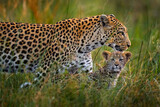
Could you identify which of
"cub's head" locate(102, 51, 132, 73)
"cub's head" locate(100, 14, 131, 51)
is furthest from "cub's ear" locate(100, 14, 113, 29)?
"cub's head" locate(102, 51, 132, 73)

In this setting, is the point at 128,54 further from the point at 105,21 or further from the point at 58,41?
the point at 58,41

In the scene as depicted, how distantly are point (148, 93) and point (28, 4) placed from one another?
22.2ft

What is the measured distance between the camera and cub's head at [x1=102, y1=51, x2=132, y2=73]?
679cm

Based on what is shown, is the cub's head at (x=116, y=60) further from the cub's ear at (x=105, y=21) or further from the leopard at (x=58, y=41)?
the cub's ear at (x=105, y=21)

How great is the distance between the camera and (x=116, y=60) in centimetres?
686

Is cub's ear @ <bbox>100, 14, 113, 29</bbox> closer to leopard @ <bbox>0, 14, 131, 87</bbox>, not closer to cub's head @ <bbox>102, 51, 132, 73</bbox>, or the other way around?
leopard @ <bbox>0, 14, 131, 87</bbox>

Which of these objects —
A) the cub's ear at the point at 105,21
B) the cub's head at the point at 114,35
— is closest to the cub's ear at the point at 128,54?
the cub's head at the point at 114,35

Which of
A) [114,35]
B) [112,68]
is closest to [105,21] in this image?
[114,35]

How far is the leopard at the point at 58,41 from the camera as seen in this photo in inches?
272

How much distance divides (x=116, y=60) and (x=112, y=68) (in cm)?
18

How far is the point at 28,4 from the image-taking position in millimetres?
11719

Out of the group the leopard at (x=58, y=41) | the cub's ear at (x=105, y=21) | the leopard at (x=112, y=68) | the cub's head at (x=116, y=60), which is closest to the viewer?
the leopard at (x=112, y=68)

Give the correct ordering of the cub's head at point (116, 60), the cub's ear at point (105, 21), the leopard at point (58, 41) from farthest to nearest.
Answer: the cub's ear at point (105, 21) < the leopard at point (58, 41) < the cub's head at point (116, 60)

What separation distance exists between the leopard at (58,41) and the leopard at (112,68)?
0.24m
